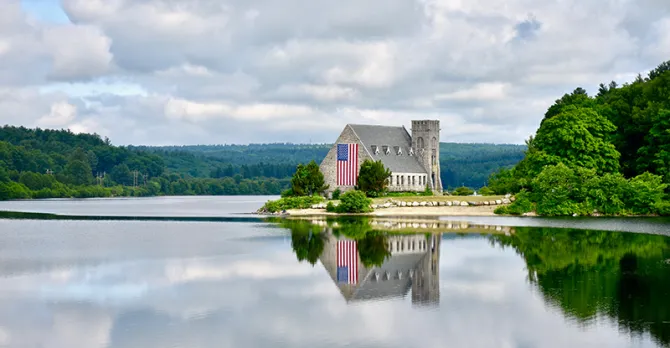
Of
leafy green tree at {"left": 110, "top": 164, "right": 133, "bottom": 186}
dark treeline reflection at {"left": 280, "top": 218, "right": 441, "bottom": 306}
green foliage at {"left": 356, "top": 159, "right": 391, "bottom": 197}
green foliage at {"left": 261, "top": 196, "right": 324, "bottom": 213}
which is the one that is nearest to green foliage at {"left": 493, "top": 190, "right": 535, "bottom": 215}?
green foliage at {"left": 356, "top": 159, "right": 391, "bottom": 197}

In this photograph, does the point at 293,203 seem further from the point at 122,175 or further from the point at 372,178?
the point at 122,175

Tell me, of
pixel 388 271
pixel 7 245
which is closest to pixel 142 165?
pixel 7 245

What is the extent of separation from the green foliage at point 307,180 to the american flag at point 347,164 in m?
4.27

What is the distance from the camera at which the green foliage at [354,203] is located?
59.8m

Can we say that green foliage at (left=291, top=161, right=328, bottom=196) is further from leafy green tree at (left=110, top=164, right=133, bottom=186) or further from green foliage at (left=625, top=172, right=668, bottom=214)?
leafy green tree at (left=110, top=164, right=133, bottom=186)

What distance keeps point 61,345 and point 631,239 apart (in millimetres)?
27567

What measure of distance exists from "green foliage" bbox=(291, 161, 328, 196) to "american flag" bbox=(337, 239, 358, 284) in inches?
1181

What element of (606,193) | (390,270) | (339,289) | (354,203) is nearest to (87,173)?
(354,203)

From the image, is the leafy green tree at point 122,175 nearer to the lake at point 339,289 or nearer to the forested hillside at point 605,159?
the forested hillside at point 605,159

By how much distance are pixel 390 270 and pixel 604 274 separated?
253 inches

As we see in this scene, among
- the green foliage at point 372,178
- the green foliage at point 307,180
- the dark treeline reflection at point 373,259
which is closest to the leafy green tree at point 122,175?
the green foliage at point 307,180

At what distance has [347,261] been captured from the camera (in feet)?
98.7

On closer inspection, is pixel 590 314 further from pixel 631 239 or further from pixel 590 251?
pixel 631 239

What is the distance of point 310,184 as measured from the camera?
68.0 metres
